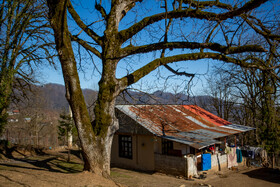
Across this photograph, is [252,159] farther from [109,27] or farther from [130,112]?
[109,27]

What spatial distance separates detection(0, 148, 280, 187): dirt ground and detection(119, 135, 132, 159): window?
9.29ft

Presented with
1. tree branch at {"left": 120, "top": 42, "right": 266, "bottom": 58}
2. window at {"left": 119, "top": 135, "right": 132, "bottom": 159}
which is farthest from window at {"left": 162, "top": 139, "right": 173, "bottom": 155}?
tree branch at {"left": 120, "top": 42, "right": 266, "bottom": 58}

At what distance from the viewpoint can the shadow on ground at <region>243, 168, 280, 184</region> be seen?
1262 cm

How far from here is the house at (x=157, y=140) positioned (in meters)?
12.4

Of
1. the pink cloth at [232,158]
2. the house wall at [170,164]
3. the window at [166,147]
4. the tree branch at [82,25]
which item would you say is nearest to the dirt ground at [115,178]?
the house wall at [170,164]

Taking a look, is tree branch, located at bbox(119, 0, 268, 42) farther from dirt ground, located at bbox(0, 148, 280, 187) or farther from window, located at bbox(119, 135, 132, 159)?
window, located at bbox(119, 135, 132, 159)

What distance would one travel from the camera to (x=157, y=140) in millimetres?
13594

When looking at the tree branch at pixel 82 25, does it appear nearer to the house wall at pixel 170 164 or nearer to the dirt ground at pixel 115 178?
the dirt ground at pixel 115 178

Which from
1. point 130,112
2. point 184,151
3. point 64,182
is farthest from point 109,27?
point 184,151

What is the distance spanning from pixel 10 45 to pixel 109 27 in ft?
35.0

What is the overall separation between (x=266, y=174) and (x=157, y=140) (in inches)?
304

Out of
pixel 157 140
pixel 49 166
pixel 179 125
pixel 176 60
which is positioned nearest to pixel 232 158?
pixel 179 125

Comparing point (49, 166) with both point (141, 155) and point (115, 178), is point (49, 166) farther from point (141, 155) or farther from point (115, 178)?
point (141, 155)

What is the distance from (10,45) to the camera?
44.0ft
